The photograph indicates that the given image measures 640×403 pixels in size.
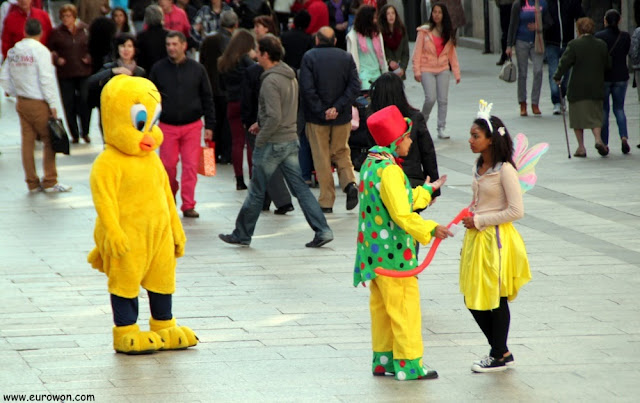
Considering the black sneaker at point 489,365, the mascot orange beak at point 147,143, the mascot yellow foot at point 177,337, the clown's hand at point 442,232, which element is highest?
the mascot orange beak at point 147,143

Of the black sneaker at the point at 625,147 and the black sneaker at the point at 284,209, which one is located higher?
the black sneaker at the point at 284,209

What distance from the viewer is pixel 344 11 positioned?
21922mm

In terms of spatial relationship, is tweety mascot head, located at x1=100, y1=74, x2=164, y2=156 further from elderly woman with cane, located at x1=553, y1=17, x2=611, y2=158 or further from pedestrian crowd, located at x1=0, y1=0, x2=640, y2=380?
elderly woman with cane, located at x1=553, y1=17, x2=611, y2=158

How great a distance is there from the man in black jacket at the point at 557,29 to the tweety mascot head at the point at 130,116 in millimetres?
12218

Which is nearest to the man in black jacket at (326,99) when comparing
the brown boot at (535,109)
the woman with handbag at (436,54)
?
the woman with handbag at (436,54)

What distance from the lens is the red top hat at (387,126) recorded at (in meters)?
6.63

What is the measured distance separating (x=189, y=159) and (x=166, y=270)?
4737 millimetres

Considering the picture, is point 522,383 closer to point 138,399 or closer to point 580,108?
point 138,399

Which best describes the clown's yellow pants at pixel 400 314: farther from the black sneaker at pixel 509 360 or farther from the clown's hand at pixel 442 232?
the black sneaker at pixel 509 360

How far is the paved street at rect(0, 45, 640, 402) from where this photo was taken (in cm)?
656

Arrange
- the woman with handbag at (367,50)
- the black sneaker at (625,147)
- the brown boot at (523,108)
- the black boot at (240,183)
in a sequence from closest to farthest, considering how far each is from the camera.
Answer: the black boot at (240,183)
the black sneaker at (625,147)
the woman with handbag at (367,50)
the brown boot at (523,108)

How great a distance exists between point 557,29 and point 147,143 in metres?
12.6

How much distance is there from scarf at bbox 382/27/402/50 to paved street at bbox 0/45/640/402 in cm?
385

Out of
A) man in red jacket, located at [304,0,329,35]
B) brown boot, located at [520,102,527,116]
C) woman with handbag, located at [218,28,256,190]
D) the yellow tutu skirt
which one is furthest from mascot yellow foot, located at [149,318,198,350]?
man in red jacket, located at [304,0,329,35]
